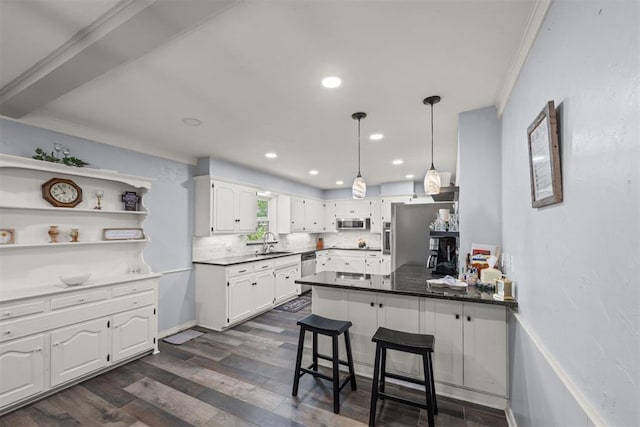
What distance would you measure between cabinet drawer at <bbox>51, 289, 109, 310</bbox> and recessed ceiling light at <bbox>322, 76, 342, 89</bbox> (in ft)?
9.42

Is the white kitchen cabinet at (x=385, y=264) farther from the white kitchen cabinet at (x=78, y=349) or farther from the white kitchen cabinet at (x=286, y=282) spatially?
the white kitchen cabinet at (x=78, y=349)

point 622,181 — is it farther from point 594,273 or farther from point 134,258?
point 134,258

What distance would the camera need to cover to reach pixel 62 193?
285 cm

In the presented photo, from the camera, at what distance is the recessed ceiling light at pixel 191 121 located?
2.87 m

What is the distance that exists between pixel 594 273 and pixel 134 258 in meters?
4.05

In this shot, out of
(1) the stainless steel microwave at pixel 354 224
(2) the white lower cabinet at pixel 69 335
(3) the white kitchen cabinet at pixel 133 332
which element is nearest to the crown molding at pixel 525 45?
(2) the white lower cabinet at pixel 69 335

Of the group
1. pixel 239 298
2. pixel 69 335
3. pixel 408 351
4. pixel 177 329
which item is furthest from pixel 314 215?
pixel 408 351

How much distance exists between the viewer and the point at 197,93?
91.0 inches

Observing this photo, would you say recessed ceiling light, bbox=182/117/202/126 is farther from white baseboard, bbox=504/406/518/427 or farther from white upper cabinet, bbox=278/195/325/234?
white baseboard, bbox=504/406/518/427

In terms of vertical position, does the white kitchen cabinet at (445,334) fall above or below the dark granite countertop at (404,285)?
below

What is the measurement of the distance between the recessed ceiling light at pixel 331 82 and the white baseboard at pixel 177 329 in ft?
12.0

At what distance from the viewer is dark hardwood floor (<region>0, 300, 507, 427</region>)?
6.90ft

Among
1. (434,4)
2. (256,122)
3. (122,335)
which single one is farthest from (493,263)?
(122,335)

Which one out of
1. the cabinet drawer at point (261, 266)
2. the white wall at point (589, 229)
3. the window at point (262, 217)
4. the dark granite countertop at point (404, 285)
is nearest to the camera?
the white wall at point (589, 229)
